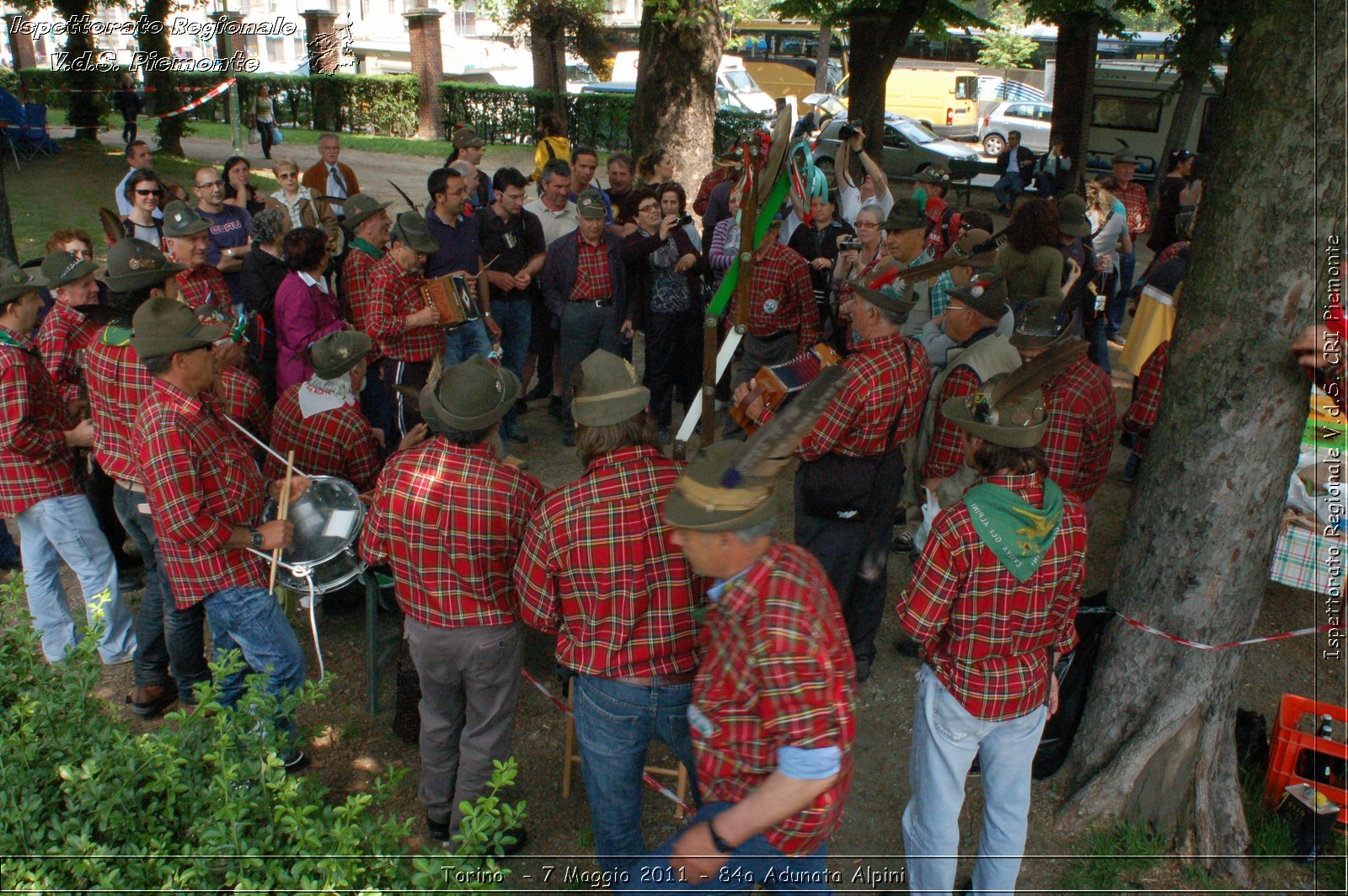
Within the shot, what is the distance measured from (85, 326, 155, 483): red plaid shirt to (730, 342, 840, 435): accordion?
9.04 feet

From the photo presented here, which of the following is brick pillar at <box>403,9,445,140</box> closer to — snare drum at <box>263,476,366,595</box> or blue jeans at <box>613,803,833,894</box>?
snare drum at <box>263,476,366,595</box>

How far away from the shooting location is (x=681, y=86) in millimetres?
13758

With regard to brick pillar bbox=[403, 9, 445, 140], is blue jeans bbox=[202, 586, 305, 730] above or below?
below

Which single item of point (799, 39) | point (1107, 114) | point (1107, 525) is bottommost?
point (1107, 525)

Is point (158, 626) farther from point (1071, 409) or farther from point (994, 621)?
point (1071, 409)

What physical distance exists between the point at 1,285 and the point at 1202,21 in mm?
12518

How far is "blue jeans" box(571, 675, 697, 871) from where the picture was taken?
3.12m

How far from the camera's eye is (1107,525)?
6.70 meters

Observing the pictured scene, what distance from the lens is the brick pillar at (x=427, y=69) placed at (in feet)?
88.8

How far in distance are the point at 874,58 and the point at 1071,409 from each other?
10.7 metres

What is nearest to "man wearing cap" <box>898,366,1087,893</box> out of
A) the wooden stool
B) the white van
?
the wooden stool

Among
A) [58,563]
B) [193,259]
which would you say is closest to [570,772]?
[58,563]

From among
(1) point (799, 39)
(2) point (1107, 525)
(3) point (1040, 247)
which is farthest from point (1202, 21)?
(1) point (799, 39)

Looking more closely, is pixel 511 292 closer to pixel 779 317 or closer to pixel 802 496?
pixel 779 317
